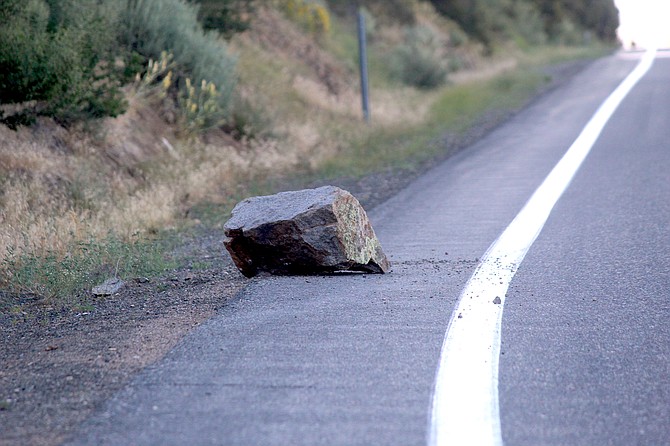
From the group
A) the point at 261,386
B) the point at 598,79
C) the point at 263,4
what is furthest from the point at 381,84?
the point at 261,386

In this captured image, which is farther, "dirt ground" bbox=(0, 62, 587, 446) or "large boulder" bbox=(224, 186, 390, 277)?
"large boulder" bbox=(224, 186, 390, 277)

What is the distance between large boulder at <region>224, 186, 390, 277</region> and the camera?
7.11m

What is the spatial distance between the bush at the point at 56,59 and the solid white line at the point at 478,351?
570 centimetres

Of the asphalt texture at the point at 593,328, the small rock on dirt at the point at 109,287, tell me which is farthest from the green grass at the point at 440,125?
the small rock on dirt at the point at 109,287

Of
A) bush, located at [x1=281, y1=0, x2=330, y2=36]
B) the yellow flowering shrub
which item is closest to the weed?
the yellow flowering shrub

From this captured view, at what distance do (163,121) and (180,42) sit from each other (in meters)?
1.57

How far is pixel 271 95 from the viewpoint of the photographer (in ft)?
67.3

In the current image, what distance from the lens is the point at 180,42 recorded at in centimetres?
1627

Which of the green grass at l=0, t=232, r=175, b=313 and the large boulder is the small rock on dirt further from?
the large boulder

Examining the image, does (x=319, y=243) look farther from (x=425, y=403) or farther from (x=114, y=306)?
(x=425, y=403)

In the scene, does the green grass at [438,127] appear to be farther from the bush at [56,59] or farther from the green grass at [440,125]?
the bush at [56,59]

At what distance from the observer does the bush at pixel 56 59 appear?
10.3m

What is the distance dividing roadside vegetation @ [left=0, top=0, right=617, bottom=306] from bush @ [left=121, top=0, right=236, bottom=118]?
0.03 meters

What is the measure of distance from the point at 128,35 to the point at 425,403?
1263 centimetres
